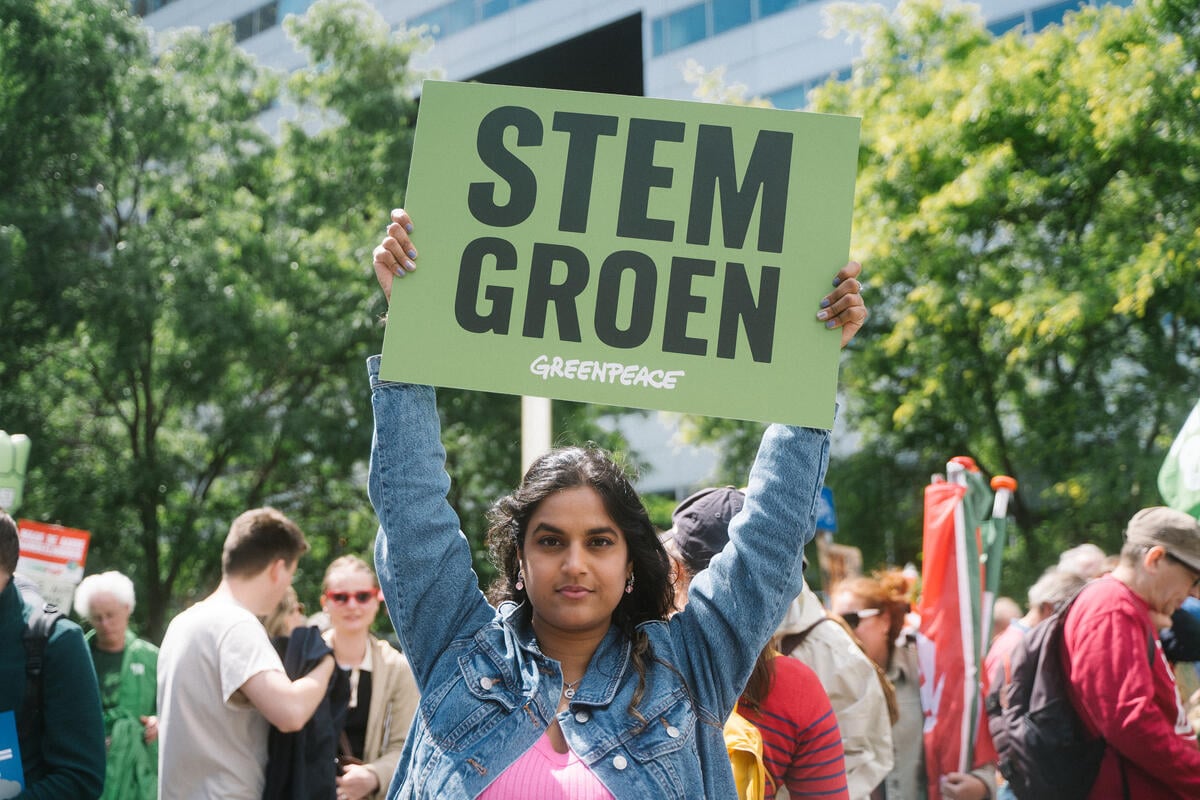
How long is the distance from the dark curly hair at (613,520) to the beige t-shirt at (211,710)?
5.32 feet

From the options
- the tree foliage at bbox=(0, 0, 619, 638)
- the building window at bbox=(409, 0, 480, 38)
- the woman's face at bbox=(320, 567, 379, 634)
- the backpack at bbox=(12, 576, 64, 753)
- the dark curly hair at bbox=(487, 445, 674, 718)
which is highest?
the building window at bbox=(409, 0, 480, 38)

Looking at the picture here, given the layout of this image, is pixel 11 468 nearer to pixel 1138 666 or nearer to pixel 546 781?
pixel 546 781

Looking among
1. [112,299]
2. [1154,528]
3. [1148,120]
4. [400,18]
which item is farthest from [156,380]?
[400,18]

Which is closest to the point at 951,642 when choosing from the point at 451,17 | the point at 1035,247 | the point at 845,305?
the point at 845,305

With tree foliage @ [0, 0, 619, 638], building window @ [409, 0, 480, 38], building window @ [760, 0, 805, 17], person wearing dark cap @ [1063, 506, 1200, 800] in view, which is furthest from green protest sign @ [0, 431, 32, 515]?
building window @ [409, 0, 480, 38]

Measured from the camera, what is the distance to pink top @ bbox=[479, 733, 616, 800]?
1.96 metres

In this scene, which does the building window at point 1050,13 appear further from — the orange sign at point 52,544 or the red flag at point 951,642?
the orange sign at point 52,544

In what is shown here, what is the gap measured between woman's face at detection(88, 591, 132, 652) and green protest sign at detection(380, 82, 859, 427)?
4838 millimetres

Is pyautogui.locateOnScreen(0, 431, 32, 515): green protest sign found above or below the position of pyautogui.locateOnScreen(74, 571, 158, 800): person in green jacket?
above

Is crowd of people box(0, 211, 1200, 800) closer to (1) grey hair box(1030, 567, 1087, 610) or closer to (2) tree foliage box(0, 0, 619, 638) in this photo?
(1) grey hair box(1030, 567, 1087, 610)

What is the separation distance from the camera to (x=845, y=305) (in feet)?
7.66

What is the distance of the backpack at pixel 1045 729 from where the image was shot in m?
4.10

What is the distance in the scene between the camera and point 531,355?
236 cm

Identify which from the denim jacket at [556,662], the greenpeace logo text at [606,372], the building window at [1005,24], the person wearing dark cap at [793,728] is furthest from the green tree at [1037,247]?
the denim jacket at [556,662]
